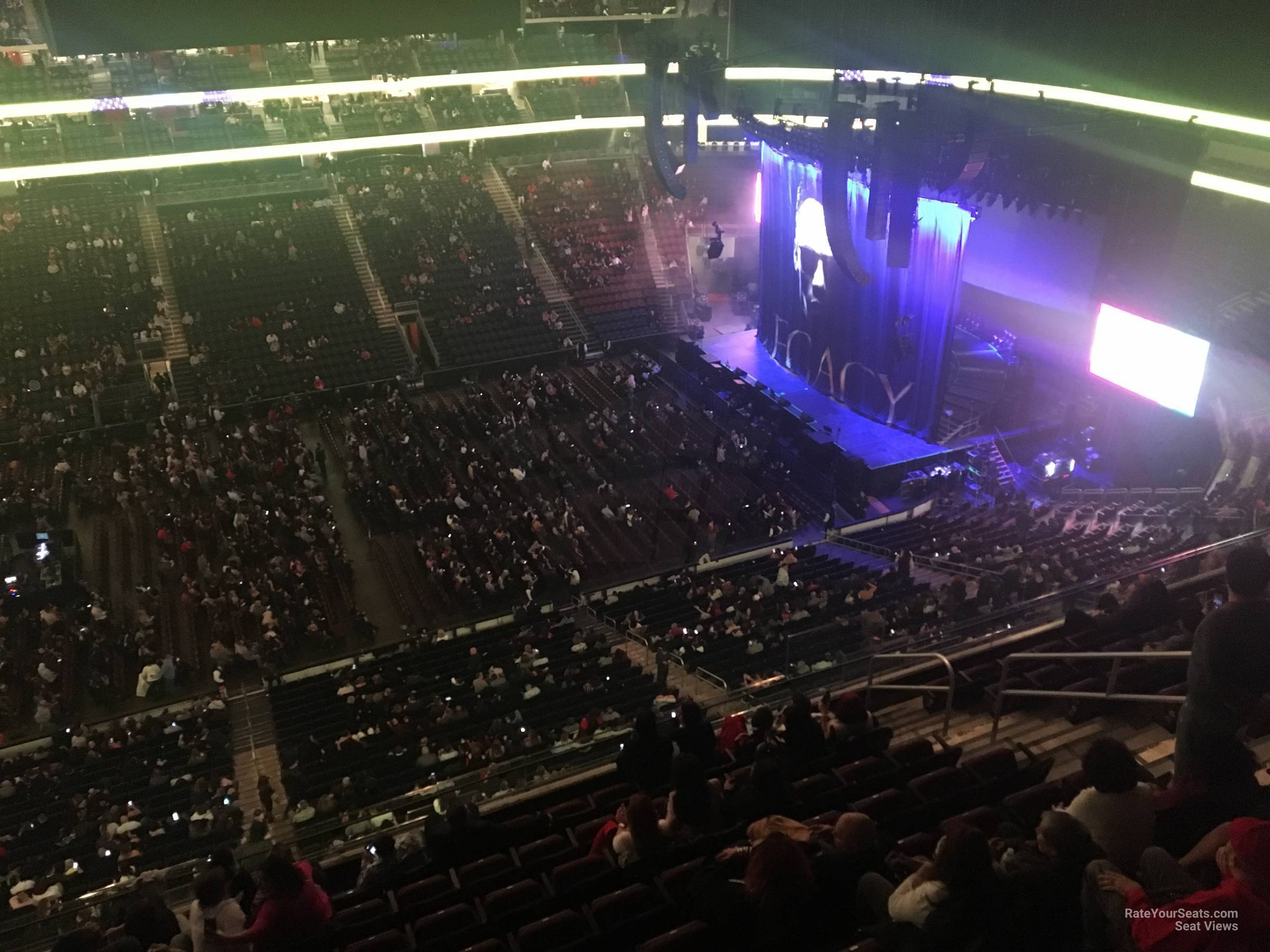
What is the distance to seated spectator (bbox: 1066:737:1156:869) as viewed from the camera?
442 centimetres

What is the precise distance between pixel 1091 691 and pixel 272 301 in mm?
24653

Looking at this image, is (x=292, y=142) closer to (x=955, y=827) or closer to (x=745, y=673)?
(x=745, y=673)

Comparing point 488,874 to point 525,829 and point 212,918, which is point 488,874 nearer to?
point 525,829

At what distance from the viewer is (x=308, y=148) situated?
31094 millimetres

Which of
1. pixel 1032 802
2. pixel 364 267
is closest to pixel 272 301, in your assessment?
pixel 364 267

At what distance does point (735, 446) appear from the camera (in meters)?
22.8

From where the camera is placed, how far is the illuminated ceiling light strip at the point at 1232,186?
19234 mm

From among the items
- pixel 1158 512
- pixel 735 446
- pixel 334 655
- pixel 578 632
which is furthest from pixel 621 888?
pixel 735 446

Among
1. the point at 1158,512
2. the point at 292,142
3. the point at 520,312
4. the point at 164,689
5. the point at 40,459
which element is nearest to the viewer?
the point at 164,689

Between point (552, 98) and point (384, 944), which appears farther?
point (552, 98)

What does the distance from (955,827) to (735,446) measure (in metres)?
18.8

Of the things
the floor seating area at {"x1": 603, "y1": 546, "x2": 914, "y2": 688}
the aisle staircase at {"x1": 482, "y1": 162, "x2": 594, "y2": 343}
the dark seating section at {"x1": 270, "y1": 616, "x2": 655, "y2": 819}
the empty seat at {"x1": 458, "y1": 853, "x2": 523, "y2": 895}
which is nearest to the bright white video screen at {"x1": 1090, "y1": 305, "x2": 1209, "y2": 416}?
the floor seating area at {"x1": 603, "y1": 546, "x2": 914, "y2": 688}

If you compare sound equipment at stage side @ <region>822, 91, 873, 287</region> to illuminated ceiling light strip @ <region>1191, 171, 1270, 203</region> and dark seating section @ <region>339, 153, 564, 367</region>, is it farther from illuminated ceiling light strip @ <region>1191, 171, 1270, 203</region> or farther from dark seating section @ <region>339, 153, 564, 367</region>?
dark seating section @ <region>339, 153, 564, 367</region>

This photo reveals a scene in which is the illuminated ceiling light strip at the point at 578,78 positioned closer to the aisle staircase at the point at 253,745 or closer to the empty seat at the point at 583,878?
the aisle staircase at the point at 253,745
